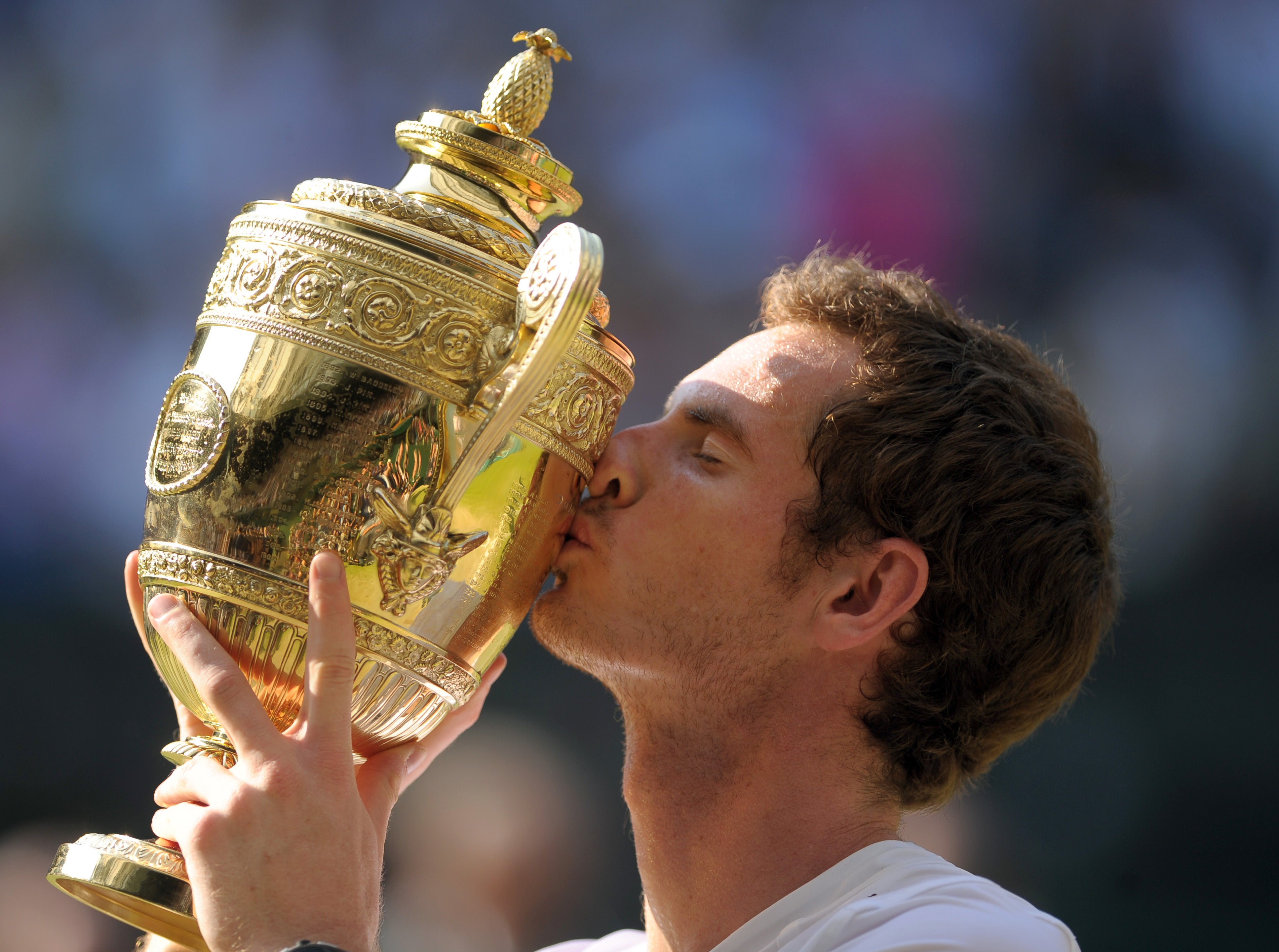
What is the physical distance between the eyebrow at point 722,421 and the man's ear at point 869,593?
10.1 inches

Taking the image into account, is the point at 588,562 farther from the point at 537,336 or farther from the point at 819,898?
the point at 819,898

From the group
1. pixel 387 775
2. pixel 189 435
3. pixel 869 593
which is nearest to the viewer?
pixel 189 435

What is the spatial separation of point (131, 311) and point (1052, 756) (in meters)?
4.11

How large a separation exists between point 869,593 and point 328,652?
944 millimetres

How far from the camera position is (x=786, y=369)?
194cm

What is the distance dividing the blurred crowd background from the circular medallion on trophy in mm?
3114

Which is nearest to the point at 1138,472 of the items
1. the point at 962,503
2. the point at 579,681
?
the point at 579,681

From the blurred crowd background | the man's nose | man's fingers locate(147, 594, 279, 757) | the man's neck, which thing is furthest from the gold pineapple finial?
the blurred crowd background

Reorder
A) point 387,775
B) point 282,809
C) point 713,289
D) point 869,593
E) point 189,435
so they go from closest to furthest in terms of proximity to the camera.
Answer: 1. point 282,809
2. point 189,435
3. point 387,775
4. point 869,593
5. point 713,289

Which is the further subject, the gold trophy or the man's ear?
the man's ear

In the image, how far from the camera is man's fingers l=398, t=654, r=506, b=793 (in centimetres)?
194

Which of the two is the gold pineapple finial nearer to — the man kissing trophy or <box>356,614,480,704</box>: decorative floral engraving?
the man kissing trophy

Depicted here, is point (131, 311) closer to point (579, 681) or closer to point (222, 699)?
point (579, 681)

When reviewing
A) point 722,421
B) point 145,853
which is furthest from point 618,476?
point 145,853
